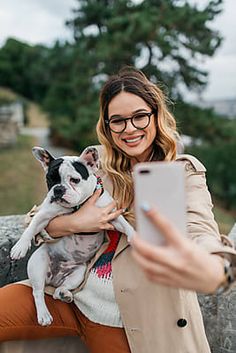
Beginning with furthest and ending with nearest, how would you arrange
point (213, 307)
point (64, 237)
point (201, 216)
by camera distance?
point (213, 307) < point (64, 237) < point (201, 216)

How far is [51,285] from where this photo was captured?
1530mm

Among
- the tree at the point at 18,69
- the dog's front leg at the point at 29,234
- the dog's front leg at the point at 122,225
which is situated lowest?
the dog's front leg at the point at 29,234

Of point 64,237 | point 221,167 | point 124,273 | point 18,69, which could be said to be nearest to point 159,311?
point 124,273

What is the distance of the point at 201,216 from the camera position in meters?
1.28

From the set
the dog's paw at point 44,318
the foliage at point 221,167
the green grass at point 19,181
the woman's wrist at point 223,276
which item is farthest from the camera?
the foliage at point 221,167

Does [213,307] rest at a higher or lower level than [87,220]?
lower

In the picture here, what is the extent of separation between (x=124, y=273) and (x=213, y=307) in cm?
54

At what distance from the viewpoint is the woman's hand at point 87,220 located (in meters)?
1.41

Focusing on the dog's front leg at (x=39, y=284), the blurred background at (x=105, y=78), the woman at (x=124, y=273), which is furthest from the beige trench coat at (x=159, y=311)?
the blurred background at (x=105, y=78)

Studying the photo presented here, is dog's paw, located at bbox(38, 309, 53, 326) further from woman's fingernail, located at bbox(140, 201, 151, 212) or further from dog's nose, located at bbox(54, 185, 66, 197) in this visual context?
woman's fingernail, located at bbox(140, 201, 151, 212)

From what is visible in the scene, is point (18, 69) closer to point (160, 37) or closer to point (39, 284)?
point (160, 37)

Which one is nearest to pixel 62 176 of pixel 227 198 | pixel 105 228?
pixel 105 228

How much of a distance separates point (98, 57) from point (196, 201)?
9708 millimetres

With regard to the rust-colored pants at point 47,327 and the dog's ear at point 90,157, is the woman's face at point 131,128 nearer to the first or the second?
the dog's ear at point 90,157
